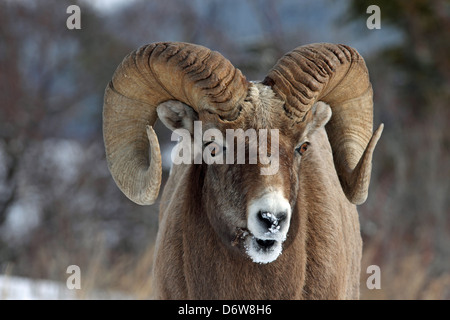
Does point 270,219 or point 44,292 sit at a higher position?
point 44,292

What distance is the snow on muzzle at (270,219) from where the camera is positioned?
4879mm

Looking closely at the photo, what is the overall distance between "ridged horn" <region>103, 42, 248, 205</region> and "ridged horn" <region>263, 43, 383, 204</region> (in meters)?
0.38

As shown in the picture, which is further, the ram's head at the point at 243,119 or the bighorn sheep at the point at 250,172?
the bighorn sheep at the point at 250,172

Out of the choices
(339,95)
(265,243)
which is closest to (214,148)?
(265,243)

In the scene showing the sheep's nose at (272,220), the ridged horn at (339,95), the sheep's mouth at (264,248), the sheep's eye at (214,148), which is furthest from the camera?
the ridged horn at (339,95)

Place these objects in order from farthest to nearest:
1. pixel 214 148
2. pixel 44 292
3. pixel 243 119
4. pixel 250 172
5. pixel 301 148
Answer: pixel 44 292 < pixel 301 148 < pixel 214 148 < pixel 243 119 < pixel 250 172

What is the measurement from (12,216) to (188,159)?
58.0ft

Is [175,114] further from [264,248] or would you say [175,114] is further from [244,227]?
[264,248]

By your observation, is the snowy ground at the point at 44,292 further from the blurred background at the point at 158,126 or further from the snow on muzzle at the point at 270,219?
the snow on muzzle at the point at 270,219

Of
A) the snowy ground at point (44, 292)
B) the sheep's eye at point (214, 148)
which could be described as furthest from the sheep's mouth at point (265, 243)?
the snowy ground at point (44, 292)

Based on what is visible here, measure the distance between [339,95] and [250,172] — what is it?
166 centimetres

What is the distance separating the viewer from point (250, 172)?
5207 mm

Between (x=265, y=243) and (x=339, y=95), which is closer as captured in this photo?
(x=265, y=243)

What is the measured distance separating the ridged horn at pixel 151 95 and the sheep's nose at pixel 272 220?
37.2 inches
